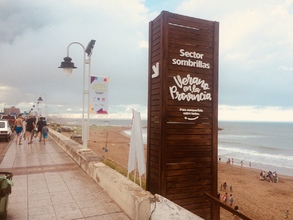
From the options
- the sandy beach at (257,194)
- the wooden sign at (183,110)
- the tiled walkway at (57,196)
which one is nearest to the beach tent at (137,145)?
the wooden sign at (183,110)

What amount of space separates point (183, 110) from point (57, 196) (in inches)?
124

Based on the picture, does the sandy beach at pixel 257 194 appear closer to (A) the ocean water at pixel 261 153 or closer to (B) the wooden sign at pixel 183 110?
(A) the ocean water at pixel 261 153

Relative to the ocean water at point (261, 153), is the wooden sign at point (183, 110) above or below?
above

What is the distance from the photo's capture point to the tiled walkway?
4202 mm

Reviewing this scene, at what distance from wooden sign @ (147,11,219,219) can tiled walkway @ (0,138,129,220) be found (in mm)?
1147

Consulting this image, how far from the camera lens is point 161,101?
4559 mm

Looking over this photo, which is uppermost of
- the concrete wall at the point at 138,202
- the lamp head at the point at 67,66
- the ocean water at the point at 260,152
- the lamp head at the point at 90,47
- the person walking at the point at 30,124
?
the lamp head at the point at 90,47

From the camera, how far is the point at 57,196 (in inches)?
200

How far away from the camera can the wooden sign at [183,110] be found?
182 inches

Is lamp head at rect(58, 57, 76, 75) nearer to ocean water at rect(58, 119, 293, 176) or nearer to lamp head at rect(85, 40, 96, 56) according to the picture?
lamp head at rect(85, 40, 96, 56)

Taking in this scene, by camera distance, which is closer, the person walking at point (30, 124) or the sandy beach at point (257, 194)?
the person walking at point (30, 124)

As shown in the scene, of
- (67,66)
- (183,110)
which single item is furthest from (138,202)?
(67,66)

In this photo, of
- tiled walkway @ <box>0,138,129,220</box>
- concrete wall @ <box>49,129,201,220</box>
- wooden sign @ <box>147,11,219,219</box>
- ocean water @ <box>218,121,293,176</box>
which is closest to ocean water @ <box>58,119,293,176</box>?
ocean water @ <box>218,121,293,176</box>

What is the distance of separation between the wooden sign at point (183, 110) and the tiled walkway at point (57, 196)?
1147 millimetres
